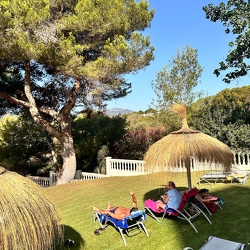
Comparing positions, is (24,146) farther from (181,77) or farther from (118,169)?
(181,77)

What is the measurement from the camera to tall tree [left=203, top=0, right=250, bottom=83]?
13.4 metres

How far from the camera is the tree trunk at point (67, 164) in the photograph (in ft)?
46.5

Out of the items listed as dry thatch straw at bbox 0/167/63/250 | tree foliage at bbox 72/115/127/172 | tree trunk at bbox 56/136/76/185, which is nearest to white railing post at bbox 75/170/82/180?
tree trunk at bbox 56/136/76/185

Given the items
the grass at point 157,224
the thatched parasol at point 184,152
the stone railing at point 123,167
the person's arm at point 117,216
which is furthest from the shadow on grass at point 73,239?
the stone railing at point 123,167

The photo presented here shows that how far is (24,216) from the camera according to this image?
286 cm

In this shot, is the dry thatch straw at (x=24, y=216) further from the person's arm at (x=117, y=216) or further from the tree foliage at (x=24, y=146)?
the tree foliage at (x=24, y=146)

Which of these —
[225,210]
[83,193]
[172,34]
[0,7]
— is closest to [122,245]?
[225,210]

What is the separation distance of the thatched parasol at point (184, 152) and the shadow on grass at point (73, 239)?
2407mm

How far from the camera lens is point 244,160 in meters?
13.5

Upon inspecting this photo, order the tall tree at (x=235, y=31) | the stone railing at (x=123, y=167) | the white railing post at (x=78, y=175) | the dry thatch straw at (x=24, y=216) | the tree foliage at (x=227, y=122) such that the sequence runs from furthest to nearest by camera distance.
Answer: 1. the white railing post at (x=78, y=175)
2. the stone railing at (x=123, y=167)
3. the tree foliage at (x=227, y=122)
4. the tall tree at (x=235, y=31)
5. the dry thatch straw at (x=24, y=216)

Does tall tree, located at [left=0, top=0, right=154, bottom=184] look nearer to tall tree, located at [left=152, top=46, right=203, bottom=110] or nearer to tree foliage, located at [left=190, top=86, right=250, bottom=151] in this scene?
tall tree, located at [left=152, top=46, right=203, bottom=110]

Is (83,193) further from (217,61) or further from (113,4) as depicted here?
(217,61)

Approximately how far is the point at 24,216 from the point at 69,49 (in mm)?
9766

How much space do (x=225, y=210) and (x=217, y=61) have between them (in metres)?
10.4
